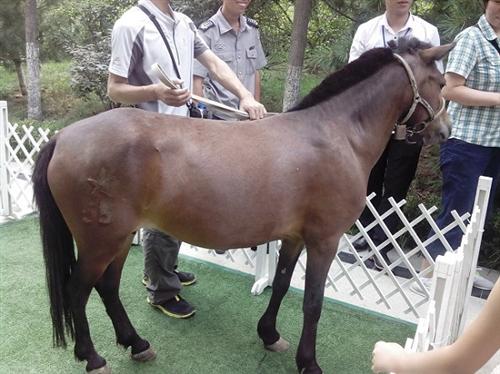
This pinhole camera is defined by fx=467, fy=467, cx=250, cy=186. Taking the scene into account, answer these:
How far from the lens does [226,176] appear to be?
1.94 metres

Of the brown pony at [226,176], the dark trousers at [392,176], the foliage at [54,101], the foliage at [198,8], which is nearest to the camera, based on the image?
the brown pony at [226,176]

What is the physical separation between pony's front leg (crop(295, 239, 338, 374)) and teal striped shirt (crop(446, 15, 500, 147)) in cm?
119

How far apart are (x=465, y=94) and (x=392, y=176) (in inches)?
36.0

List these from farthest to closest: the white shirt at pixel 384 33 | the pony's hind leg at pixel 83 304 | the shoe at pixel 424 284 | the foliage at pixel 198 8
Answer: the foliage at pixel 198 8 < the shoe at pixel 424 284 < the white shirt at pixel 384 33 < the pony's hind leg at pixel 83 304

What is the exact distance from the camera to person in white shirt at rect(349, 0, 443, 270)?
9.47ft

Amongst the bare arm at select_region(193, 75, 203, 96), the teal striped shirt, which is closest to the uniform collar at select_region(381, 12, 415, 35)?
the teal striped shirt

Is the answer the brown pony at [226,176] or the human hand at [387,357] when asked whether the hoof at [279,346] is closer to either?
the brown pony at [226,176]

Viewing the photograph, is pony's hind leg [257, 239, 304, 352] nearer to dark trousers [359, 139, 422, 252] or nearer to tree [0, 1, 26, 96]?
dark trousers [359, 139, 422, 252]

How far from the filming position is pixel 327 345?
8.39ft

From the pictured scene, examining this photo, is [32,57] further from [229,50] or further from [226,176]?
[226,176]

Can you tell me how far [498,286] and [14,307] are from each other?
2.72 meters

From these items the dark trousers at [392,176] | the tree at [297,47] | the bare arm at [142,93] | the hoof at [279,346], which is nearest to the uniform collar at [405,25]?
the dark trousers at [392,176]

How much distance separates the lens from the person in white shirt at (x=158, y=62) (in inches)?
85.0

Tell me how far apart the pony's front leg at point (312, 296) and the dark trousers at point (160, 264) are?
79 centimetres
